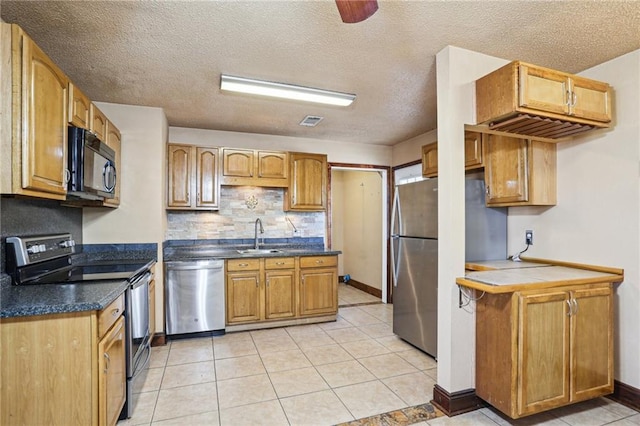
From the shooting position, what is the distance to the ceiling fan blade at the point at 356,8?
1.27 metres

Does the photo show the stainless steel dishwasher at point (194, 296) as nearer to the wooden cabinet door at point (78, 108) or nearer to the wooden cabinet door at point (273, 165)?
the wooden cabinet door at point (273, 165)

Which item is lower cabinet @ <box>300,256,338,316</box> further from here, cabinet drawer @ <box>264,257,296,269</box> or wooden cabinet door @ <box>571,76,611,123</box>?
wooden cabinet door @ <box>571,76,611,123</box>

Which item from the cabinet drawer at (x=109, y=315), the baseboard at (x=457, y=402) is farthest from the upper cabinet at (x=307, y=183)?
the baseboard at (x=457, y=402)

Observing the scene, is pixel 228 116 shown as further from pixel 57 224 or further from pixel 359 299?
pixel 359 299

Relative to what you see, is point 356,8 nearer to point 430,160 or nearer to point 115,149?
point 430,160

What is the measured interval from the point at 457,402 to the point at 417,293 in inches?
44.4

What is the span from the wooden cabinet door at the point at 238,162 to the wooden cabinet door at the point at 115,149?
3.63 ft

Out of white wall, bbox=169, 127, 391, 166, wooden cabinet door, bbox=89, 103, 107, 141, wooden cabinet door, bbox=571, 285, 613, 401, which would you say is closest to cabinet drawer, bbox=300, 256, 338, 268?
white wall, bbox=169, 127, 391, 166

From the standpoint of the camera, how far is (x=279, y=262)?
155 inches

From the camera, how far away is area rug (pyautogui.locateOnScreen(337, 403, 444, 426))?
211 centimetres

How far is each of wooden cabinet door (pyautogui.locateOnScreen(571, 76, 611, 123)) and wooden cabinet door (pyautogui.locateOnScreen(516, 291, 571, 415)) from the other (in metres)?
1.19

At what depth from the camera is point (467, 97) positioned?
2.29 meters

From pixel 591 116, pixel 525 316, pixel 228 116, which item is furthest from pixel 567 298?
pixel 228 116

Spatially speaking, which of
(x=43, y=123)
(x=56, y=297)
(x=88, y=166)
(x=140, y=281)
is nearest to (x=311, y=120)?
(x=88, y=166)
